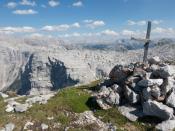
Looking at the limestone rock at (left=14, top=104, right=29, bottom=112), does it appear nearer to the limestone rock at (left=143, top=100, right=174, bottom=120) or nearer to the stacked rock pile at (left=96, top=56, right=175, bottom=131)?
the stacked rock pile at (left=96, top=56, right=175, bottom=131)

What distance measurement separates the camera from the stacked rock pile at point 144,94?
29.6 m


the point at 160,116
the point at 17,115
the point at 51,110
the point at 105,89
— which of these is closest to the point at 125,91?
the point at 105,89

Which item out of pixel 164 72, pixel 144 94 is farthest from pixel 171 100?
pixel 164 72

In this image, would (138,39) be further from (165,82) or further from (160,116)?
(160,116)

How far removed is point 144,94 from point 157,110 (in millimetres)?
2594

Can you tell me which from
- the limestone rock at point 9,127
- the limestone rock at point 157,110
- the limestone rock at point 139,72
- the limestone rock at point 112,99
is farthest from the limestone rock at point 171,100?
the limestone rock at point 9,127

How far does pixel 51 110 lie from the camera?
107 ft

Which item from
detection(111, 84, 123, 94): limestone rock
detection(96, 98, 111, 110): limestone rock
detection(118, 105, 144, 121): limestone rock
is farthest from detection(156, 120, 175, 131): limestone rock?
detection(111, 84, 123, 94): limestone rock

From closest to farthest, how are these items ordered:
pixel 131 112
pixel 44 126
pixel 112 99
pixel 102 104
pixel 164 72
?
pixel 44 126, pixel 131 112, pixel 102 104, pixel 112 99, pixel 164 72

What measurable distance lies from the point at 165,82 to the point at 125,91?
418cm

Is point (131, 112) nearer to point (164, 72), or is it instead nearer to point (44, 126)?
point (164, 72)

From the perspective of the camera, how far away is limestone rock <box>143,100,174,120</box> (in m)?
28.7

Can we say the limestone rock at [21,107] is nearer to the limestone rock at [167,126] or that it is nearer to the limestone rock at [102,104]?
the limestone rock at [102,104]

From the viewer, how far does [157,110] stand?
1153 inches
